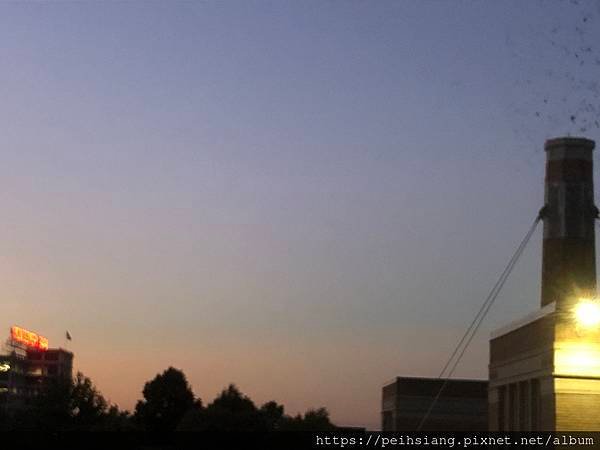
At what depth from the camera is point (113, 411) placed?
103 m

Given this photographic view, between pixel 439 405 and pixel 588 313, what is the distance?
32801 mm

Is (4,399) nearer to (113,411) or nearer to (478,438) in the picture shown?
(113,411)

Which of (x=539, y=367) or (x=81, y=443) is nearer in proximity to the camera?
(x=539, y=367)

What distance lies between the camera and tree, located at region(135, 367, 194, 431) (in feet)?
401

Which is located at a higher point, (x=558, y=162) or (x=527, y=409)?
(x=558, y=162)

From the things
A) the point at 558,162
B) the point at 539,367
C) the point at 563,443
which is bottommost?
the point at 563,443

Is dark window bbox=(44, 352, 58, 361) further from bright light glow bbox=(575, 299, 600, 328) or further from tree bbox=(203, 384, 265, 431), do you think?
bright light glow bbox=(575, 299, 600, 328)

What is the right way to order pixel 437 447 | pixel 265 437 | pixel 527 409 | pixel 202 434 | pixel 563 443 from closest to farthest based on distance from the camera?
pixel 563 443, pixel 527 409, pixel 437 447, pixel 265 437, pixel 202 434

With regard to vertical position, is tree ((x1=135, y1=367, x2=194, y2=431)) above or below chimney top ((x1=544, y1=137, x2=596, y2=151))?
below

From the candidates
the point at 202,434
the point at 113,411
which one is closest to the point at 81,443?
the point at 202,434

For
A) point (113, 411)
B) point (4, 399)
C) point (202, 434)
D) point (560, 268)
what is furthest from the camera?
point (4, 399)

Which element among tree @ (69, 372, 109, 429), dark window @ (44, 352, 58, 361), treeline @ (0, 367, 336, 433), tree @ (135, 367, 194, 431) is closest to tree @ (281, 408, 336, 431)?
treeline @ (0, 367, 336, 433)

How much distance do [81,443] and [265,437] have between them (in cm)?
1034

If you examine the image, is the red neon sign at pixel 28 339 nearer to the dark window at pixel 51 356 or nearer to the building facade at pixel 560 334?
the dark window at pixel 51 356
